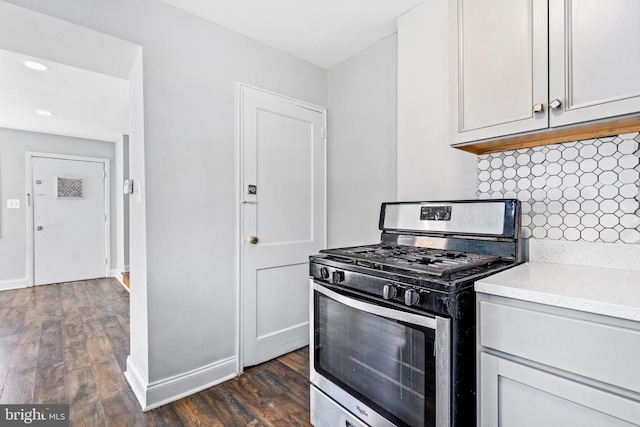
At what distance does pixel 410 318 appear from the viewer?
1135 mm

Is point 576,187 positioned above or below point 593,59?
below

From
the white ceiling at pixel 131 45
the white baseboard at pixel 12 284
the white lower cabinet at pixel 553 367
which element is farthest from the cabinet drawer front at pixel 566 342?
the white baseboard at pixel 12 284

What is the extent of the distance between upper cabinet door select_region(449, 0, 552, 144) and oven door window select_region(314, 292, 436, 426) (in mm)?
928

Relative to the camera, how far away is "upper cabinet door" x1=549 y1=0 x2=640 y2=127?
1047 millimetres

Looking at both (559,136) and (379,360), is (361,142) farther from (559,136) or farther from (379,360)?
(379,360)

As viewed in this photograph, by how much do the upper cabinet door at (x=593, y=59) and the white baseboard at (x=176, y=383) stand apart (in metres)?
2.29

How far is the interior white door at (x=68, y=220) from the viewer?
468 centimetres

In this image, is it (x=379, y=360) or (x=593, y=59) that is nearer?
(x=593, y=59)

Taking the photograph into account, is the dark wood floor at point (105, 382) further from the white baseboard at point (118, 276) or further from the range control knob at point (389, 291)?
the white baseboard at point (118, 276)

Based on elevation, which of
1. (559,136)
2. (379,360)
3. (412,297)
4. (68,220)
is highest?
(559,136)

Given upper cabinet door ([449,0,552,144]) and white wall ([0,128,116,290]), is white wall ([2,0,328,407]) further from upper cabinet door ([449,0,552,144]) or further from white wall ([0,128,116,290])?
white wall ([0,128,116,290])

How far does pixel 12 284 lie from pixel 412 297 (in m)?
5.84

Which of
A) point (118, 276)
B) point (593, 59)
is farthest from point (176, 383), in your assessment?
point (118, 276)

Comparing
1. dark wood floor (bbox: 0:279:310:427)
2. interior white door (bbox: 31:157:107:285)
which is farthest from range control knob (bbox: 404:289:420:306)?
interior white door (bbox: 31:157:107:285)
